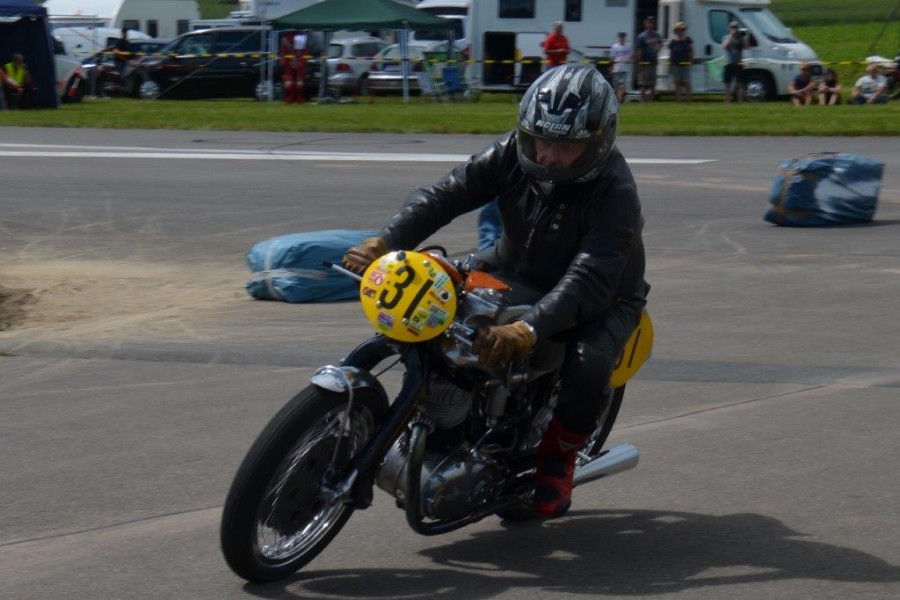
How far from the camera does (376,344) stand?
4672 mm

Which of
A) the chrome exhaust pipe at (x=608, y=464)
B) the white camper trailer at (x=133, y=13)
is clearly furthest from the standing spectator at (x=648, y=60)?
the chrome exhaust pipe at (x=608, y=464)

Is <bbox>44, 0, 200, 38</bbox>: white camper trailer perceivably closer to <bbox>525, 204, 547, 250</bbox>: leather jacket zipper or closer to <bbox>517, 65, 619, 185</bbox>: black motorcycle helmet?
<bbox>525, 204, 547, 250</bbox>: leather jacket zipper

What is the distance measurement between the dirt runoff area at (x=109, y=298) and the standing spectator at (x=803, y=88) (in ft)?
70.2

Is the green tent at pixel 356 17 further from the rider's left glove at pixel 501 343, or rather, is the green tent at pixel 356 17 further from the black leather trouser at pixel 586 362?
A: the rider's left glove at pixel 501 343

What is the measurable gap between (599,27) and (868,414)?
28.7m

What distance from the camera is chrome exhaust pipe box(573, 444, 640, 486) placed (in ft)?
17.6

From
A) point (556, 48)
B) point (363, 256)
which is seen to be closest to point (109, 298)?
point (363, 256)

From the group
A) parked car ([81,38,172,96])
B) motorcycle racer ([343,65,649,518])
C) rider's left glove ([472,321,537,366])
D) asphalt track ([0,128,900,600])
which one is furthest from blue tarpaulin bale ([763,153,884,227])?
parked car ([81,38,172,96])

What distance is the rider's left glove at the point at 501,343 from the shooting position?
4.35 meters

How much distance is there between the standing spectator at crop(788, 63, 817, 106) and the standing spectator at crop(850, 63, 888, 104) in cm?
91

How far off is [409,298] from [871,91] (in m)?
27.4

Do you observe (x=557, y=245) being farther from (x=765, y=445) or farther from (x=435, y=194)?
(x=765, y=445)

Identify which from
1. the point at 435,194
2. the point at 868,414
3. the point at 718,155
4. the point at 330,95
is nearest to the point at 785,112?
the point at 718,155

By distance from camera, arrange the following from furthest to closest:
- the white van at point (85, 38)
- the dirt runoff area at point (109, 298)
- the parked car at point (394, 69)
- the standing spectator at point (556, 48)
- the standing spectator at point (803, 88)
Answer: the white van at point (85, 38), the parked car at point (394, 69), the standing spectator at point (803, 88), the standing spectator at point (556, 48), the dirt runoff area at point (109, 298)
